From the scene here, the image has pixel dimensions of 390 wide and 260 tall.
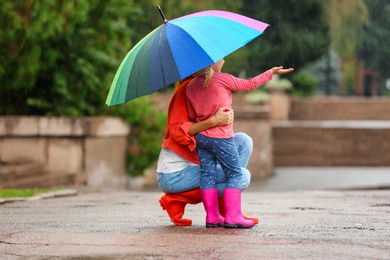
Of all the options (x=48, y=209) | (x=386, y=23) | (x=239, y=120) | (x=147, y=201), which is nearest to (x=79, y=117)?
(x=147, y=201)

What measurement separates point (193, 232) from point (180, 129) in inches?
27.5

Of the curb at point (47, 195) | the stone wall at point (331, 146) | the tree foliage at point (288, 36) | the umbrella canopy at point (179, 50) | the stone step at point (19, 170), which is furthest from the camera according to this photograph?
the tree foliage at point (288, 36)

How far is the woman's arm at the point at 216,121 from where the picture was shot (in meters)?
6.24

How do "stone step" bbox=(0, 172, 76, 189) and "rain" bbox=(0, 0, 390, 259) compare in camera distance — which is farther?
"stone step" bbox=(0, 172, 76, 189)

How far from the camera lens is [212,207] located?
634 centimetres

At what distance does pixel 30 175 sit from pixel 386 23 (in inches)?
1772

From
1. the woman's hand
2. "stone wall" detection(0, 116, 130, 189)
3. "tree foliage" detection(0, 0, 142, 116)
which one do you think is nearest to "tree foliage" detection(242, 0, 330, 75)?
"tree foliage" detection(0, 0, 142, 116)

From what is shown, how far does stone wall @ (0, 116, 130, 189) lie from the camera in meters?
12.9

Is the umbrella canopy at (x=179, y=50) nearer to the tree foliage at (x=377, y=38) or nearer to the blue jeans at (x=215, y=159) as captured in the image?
the blue jeans at (x=215, y=159)

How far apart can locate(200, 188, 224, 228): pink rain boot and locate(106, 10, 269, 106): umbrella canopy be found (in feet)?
2.65

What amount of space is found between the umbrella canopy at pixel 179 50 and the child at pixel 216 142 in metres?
0.24

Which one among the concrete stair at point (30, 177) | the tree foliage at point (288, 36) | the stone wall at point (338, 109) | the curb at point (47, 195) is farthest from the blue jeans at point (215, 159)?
the tree foliage at point (288, 36)

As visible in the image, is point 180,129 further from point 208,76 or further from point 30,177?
point 30,177

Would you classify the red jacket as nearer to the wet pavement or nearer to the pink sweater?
the pink sweater
